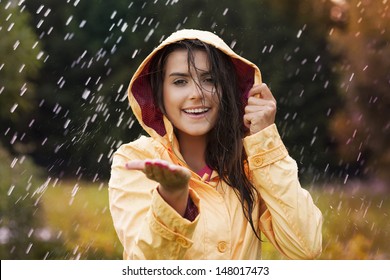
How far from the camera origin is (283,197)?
2.46 metres

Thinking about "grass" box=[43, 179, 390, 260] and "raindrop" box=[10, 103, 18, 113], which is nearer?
"grass" box=[43, 179, 390, 260]

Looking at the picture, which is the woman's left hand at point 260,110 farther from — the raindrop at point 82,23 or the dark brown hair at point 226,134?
the raindrop at point 82,23

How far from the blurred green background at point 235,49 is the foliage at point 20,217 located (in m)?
1.69

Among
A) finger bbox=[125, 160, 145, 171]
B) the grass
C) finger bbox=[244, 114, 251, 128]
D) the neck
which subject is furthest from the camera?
the grass

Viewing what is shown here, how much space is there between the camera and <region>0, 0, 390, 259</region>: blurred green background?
30.0ft

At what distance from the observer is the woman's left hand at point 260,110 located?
2527 millimetres

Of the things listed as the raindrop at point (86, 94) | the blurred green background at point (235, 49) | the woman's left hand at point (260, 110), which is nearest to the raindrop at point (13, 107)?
the blurred green background at point (235, 49)

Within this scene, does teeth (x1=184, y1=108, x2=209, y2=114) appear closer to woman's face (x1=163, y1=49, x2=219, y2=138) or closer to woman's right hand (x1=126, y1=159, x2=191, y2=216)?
woman's face (x1=163, y1=49, x2=219, y2=138)

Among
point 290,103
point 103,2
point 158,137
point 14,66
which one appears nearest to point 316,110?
point 290,103

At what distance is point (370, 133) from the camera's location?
9.64 m

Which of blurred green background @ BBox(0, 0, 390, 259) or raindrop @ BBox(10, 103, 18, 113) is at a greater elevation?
blurred green background @ BBox(0, 0, 390, 259)

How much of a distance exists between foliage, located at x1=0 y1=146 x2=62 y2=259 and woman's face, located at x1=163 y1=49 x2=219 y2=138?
363 centimetres

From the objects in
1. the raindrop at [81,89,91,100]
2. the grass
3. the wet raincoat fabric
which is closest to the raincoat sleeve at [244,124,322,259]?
the wet raincoat fabric
